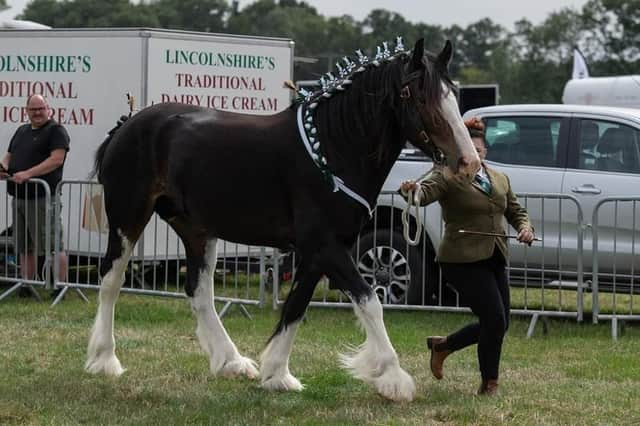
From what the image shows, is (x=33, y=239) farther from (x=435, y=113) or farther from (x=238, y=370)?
(x=435, y=113)

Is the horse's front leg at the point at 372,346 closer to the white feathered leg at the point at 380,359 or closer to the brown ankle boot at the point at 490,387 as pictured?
the white feathered leg at the point at 380,359

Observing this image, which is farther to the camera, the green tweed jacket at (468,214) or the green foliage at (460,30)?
the green foliage at (460,30)

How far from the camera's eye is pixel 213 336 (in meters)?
7.62

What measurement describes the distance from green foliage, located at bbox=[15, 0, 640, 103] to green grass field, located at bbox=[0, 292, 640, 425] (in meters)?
16.6

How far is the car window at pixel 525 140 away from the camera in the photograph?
1049 cm

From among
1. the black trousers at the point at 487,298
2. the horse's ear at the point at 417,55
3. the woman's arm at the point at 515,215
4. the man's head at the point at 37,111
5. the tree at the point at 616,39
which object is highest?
the tree at the point at 616,39

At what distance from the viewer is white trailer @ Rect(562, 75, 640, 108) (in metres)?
18.6

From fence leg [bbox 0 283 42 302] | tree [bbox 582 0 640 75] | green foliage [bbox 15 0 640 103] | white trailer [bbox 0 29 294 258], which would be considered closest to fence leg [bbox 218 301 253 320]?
white trailer [bbox 0 29 294 258]

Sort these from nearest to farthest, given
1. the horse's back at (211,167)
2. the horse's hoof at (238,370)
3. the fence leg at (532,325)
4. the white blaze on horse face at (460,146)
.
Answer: the white blaze on horse face at (460,146)
the horse's back at (211,167)
the horse's hoof at (238,370)
the fence leg at (532,325)

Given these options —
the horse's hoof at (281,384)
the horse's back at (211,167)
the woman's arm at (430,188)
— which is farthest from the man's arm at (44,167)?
the woman's arm at (430,188)

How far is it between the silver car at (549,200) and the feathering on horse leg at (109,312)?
3409 mm

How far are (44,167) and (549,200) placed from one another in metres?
4.87

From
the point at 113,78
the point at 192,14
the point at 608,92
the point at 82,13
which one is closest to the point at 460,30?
the point at 192,14

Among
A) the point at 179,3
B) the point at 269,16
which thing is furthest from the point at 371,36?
the point at 179,3
